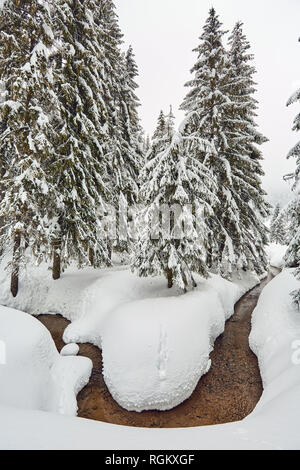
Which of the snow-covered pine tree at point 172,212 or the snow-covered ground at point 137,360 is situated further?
the snow-covered pine tree at point 172,212

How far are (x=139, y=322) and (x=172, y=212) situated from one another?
4.89m

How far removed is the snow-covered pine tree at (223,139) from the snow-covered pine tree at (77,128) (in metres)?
5.13

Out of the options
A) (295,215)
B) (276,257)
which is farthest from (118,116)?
(276,257)

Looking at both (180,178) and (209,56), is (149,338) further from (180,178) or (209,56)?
(209,56)

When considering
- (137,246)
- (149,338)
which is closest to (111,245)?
(137,246)

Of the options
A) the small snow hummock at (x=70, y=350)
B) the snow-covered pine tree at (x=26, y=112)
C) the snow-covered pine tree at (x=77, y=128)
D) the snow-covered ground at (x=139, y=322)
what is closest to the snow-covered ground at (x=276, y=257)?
the snow-covered ground at (x=139, y=322)

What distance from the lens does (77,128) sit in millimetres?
10797

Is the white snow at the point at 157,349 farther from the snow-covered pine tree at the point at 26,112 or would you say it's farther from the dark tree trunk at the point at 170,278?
the snow-covered pine tree at the point at 26,112

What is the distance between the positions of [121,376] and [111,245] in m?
9.75

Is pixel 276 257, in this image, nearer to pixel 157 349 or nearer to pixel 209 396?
pixel 209 396

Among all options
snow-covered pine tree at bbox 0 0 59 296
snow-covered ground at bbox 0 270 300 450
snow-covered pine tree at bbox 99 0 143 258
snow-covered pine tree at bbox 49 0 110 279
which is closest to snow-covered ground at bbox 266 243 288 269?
snow-covered pine tree at bbox 99 0 143 258

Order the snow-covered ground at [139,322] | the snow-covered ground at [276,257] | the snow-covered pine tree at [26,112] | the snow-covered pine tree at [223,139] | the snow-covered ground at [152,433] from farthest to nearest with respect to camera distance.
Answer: the snow-covered ground at [276,257] → the snow-covered pine tree at [223,139] → the snow-covered pine tree at [26,112] → the snow-covered ground at [139,322] → the snow-covered ground at [152,433]

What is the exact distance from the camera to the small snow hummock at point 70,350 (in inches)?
307
